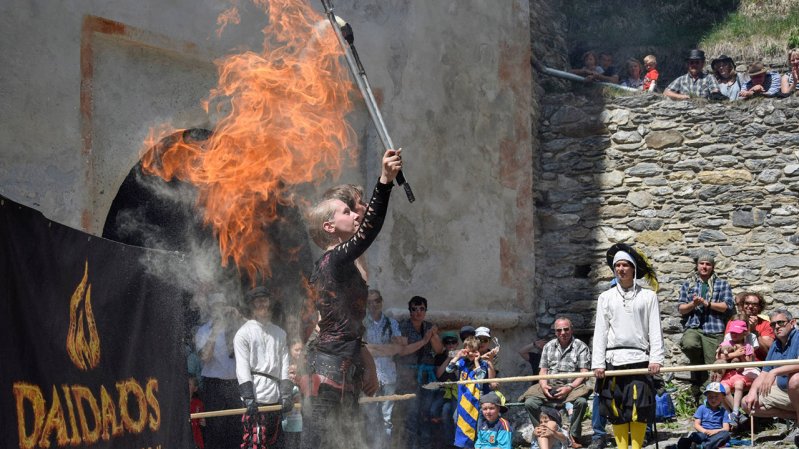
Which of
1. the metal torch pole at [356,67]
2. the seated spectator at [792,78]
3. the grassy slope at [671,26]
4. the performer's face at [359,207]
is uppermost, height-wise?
the grassy slope at [671,26]

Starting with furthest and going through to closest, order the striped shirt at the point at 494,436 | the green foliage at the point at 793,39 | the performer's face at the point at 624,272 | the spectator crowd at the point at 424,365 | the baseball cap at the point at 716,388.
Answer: the green foliage at the point at 793,39, the baseball cap at the point at 716,388, the striped shirt at the point at 494,436, the performer's face at the point at 624,272, the spectator crowd at the point at 424,365

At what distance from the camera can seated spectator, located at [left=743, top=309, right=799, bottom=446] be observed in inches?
338

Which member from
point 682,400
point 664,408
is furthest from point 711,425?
point 682,400

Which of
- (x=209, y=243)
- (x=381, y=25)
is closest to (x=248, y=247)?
(x=209, y=243)

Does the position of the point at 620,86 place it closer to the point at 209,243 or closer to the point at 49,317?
the point at 209,243

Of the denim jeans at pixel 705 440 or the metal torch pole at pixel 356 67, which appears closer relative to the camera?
the metal torch pole at pixel 356 67

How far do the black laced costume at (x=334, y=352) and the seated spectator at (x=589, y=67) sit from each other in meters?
9.42

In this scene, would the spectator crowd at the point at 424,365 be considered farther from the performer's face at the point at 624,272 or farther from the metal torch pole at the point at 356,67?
the metal torch pole at the point at 356,67

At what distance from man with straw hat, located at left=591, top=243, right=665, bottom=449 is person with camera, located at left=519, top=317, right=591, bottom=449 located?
1363 millimetres

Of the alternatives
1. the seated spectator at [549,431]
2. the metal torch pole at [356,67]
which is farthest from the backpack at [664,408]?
the metal torch pole at [356,67]

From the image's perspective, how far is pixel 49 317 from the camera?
3.27 m

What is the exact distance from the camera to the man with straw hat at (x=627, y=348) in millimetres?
8773

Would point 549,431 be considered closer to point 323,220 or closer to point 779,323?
point 779,323

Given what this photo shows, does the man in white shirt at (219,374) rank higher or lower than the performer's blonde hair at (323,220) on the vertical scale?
lower
